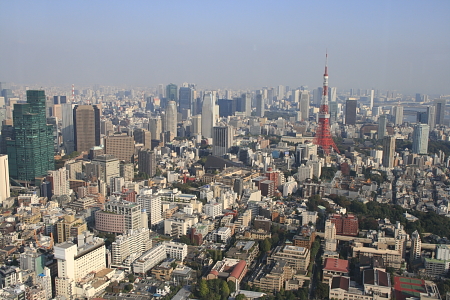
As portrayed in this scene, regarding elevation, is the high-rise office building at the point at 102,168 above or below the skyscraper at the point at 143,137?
below

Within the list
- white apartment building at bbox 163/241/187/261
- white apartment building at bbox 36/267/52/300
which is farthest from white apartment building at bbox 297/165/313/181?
white apartment building at bbox 36/267/52/300

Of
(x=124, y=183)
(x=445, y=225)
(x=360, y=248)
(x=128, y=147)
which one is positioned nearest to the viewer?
(x=360, y=248)

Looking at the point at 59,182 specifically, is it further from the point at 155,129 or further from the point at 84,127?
the point at 155,129

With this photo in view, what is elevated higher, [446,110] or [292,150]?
[446,110]

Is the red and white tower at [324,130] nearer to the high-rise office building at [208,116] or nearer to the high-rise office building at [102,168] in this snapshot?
the high-rise office building at [208,116]

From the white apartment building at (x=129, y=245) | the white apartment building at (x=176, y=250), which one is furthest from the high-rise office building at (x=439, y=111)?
the white apartment building at (x=129, y=245)

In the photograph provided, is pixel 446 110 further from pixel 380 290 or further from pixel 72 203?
pixel 72 203

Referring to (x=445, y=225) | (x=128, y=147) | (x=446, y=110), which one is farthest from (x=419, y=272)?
(x=128, y=147)
